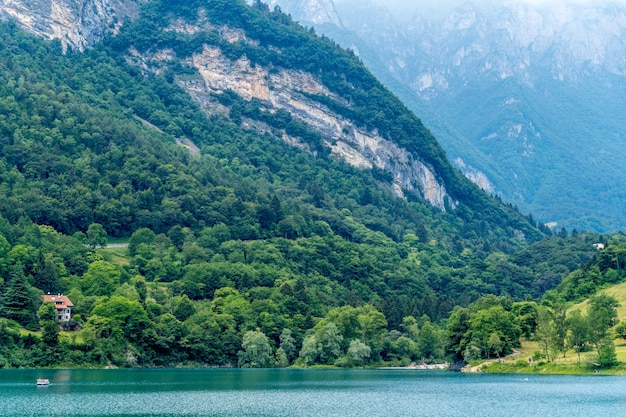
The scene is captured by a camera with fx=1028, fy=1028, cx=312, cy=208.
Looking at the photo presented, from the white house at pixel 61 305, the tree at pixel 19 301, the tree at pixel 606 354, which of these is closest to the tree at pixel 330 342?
the white house at pixel 61 305

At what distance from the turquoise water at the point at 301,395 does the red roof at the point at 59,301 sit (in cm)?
1975

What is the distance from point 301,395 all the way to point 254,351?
59.7 m

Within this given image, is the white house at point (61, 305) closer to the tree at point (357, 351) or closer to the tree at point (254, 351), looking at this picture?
the tree at point (254, 351)

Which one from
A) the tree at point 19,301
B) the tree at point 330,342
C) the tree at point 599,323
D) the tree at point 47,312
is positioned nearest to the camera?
the tree at point 599,323

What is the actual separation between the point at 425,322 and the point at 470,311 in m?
24.3

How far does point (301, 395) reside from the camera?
106m

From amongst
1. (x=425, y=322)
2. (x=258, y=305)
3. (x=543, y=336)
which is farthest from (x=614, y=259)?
(x=258, y=305)

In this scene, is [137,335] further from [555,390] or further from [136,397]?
[555,390]

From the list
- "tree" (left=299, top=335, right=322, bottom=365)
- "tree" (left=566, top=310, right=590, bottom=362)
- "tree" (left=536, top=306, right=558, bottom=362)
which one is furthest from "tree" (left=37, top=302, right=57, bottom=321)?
"tree" (left=566, top=310, right=590, bottom=362)

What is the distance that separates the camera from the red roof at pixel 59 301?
158 metres

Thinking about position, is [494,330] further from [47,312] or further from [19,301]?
[19,301]

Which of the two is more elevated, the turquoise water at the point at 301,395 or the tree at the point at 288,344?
the tree at the point at 288,344

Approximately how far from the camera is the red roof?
15825 cm

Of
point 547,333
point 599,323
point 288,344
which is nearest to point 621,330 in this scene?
point 599,323
